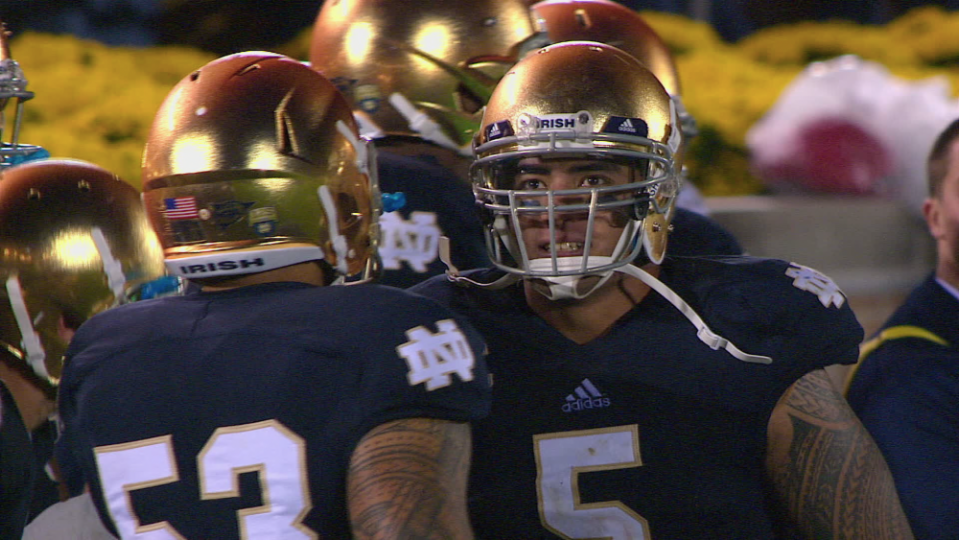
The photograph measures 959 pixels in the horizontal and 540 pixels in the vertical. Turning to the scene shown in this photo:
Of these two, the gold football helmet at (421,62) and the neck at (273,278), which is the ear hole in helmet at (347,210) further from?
the gold football helmet at (421,62)

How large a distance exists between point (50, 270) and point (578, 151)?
99 centimetres

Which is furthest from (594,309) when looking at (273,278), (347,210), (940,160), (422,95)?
(940,160)

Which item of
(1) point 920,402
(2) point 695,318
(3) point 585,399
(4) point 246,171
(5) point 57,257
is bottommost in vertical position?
(1) point 920,402

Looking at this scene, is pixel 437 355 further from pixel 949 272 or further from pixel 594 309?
pixel 949 272

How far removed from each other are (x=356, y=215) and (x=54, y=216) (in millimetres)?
673

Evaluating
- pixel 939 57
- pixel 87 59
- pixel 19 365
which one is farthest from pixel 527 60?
pixel 939 57

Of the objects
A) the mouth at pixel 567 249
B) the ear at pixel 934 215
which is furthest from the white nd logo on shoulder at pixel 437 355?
the ear at pixel 934 215

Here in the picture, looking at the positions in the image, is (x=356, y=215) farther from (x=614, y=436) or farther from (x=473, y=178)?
(x=614, y=436)

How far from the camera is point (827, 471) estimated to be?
5.92 feet

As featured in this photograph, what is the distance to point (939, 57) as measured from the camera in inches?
279

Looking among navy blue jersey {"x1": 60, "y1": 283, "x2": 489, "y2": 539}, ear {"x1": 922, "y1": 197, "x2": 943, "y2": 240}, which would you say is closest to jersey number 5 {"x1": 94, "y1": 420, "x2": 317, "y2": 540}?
navy blue jersey {"x1": 60, "y1": 283, "x2": 489, "y2": 539}

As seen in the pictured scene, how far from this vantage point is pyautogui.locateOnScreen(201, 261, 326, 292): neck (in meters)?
1.63

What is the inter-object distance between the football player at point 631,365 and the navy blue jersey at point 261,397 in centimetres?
35

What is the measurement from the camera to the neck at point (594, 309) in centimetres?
194
